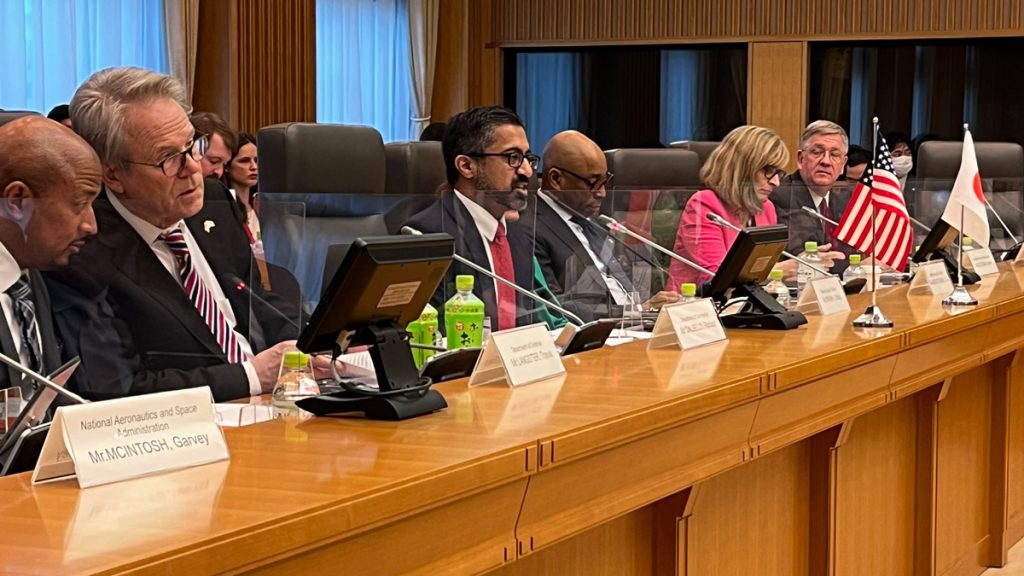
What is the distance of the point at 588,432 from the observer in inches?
72.2

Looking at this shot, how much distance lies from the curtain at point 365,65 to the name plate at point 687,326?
6506 millimetres

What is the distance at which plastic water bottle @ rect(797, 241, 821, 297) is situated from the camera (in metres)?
4.08

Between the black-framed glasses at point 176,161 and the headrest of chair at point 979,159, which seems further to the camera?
the headrest of chair at point 979,159

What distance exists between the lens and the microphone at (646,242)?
3.23m

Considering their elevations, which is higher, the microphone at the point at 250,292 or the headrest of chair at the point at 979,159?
the headrest of chair at the point at 979,159

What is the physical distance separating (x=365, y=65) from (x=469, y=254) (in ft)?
22.7

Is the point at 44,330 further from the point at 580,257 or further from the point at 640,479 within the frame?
the point at 580,257

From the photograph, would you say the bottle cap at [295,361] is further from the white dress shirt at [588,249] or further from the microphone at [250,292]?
the white dress shirt at [588,249]

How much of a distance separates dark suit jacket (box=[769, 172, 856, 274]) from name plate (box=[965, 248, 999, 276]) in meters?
0.48

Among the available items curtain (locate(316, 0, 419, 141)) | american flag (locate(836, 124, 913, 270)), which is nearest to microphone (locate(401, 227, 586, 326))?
american flag (locate(836, 124, 913, 270))

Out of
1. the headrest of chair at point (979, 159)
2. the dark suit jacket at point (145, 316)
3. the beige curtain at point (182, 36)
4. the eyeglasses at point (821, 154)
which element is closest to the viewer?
the dark suit jacket at point (145, 316)

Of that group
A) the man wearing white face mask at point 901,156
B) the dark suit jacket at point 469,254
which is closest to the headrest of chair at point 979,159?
the man wearing white face mask at point 901,156

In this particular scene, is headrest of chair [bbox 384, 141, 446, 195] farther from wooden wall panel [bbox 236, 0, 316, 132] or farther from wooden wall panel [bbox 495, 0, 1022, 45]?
wooden wall panel [bbox 495, 0, 1022, 45]

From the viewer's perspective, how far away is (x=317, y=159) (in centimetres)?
425
